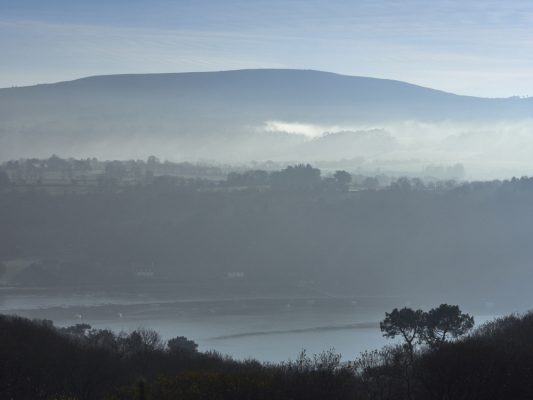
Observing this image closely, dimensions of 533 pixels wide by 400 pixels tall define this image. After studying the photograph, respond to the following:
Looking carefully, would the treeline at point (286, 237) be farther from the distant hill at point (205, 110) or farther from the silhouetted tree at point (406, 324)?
the distant hill at point (205, 110)

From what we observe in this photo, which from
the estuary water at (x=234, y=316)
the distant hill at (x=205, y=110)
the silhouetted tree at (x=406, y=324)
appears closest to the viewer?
the silhouetted tree at (x=406, y=324)

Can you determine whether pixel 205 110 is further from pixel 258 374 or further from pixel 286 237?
pixel 258 374

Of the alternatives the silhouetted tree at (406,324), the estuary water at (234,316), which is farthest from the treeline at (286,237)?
the silhouetted tree at (406,324)

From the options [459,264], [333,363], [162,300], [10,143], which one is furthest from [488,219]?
[10,143]

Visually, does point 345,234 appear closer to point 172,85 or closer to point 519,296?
point 519,296

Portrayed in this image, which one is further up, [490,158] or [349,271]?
[490,158]

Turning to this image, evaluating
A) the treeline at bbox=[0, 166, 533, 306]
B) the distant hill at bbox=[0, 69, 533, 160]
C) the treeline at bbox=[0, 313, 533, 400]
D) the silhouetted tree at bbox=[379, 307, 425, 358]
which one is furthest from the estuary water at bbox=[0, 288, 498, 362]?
the distant hill at bbox=[0, 69, 533, 160]

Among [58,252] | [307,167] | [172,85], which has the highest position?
[172,85]
